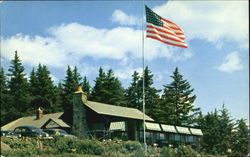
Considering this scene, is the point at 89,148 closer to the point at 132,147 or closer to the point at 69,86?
the point at 132,147

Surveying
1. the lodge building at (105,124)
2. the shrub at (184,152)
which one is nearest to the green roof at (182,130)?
the lodge building at (105,124)

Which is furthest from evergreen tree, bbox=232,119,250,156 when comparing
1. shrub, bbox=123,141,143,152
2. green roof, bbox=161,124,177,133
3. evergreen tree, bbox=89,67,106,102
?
shrub, bbox=123,141,143,152

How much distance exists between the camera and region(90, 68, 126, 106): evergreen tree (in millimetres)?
60188

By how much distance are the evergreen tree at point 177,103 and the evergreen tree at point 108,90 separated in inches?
291

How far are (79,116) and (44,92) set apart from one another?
827 inches

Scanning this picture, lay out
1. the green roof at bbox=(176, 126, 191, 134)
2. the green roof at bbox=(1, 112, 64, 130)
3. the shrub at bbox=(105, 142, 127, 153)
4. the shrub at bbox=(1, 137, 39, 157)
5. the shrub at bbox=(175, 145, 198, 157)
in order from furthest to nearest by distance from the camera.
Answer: the green roof at bbox=(1, 112, 64, 130), the green roof at bbox=(176, 126, 191, 134), the shrub at bbox=(175, 145, 198, 157), the shrub at bbox=(105, 142, 127, 153), the shrub at bbox=(1, 137, 39, 157)

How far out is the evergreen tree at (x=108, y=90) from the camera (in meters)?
60.2

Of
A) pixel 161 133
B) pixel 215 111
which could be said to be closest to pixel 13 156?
pixel 161 133

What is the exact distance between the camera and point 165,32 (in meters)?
18.5

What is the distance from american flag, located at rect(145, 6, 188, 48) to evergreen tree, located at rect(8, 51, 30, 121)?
35510 millimetres

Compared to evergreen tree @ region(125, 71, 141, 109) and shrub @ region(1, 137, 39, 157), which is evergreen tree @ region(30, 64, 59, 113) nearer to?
evergreen tree @ region(125, 71, 141, 109)

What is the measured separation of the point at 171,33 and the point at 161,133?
2081cm

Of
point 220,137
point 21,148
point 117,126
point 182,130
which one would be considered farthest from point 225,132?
point 21,148

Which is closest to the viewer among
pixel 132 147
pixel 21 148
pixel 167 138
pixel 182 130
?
pixel 21 148
